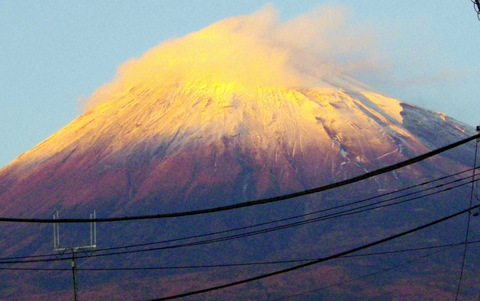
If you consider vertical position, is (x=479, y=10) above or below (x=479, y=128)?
above
